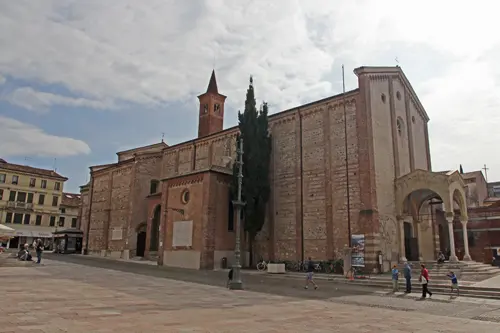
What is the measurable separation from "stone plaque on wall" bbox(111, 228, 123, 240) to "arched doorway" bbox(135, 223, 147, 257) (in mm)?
2328

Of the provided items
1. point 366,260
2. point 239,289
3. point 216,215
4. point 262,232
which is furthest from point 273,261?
point 239,289

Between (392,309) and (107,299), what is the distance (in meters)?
9.12

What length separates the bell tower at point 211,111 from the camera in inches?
1713

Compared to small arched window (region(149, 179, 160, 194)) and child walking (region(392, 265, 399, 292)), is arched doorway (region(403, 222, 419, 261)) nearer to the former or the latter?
child walking (region(392, 265, 399, 292))

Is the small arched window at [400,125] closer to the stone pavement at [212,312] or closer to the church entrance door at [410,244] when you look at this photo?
the church entrance door at [410,244]

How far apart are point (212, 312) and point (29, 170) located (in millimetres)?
54603

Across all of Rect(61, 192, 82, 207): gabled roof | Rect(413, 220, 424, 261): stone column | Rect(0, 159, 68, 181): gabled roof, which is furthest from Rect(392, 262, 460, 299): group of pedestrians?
Rect(61, 192, 82, 207): gabled roof

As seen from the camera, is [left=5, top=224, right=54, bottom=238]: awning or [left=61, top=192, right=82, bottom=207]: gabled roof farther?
[left=61, top=192, right=82, bottom=207]: gabled roof

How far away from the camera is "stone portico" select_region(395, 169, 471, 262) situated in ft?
75.3

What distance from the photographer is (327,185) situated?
25688 millimetres

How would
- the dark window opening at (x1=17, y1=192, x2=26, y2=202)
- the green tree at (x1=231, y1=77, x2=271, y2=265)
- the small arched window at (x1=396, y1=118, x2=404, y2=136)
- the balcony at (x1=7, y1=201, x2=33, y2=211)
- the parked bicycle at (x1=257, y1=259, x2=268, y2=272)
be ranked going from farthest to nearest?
the dark window opening at (x1=17, y1=192, x2=26, y2=202), the balcony at (x1=7, y1=201, x2=33, y2=211), the small arched window at (x1=396, y1=118, x2=404, y2=136), the green tree at (x1=231, y1=77, x2=271, y2=265), the parked bicycle at (x1=257, y1=259, x2=268, y2=272)

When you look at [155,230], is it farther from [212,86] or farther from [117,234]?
[212,86]

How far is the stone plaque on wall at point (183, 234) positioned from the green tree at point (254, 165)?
162 inches

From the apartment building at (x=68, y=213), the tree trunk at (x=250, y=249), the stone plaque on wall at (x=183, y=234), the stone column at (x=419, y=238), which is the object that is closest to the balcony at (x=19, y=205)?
the apartment building at (x=68, y=213)
